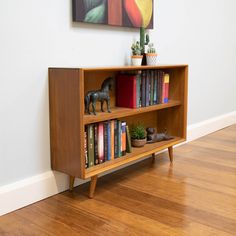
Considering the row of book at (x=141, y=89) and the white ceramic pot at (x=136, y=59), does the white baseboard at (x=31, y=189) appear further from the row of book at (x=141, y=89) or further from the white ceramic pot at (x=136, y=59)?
the white ceramic pot at (x=136, y=59)

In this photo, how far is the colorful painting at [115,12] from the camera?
2277mm

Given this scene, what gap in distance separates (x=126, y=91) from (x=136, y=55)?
0.27 meters

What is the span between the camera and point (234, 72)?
14.7 ft

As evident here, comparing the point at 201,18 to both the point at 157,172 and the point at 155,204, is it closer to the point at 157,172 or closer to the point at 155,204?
the point at 157,172

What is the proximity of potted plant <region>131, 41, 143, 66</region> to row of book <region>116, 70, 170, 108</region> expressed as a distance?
0.08 metres

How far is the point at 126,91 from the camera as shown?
254 cm

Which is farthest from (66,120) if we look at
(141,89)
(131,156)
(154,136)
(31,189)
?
(154,136)

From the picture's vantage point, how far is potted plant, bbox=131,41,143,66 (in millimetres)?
2543

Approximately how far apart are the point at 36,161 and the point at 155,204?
763 millimetres

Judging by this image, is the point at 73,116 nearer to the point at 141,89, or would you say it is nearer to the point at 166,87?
the point at 141,89

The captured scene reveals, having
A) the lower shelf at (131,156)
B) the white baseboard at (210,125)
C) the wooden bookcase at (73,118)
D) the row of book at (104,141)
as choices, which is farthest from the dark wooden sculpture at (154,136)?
the white baseboard at (210,125)

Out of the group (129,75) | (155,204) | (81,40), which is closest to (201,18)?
(129,75)

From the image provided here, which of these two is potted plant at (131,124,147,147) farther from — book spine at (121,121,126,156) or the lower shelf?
book spine at (121,121,126,156)

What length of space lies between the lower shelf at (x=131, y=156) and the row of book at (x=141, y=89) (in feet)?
1.04
